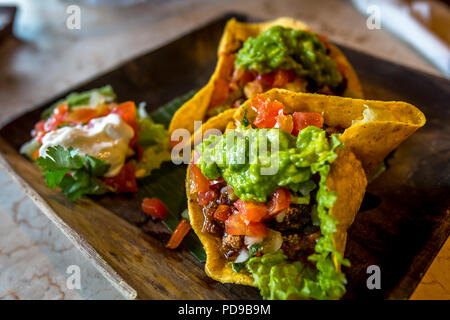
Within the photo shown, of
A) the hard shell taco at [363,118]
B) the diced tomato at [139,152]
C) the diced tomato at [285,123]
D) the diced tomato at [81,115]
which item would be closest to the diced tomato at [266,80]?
the hard shell taco at [363,118]

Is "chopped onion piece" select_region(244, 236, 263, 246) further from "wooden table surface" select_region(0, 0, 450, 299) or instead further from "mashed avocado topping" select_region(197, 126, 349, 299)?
"wooden table surface" select_region(0, 0, 450, 299)

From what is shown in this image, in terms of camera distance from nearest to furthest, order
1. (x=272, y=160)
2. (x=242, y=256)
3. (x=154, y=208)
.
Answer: (x=272, y=160)
(x=242, y=256)
(x=154, y=208)

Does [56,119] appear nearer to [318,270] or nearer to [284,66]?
[284,66]

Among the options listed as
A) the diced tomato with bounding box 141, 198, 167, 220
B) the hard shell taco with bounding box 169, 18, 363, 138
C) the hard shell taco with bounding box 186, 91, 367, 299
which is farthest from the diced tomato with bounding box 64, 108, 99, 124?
the hard shell taco with bounding box 186, 91, 367, 299

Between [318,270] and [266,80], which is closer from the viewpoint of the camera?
[318,270]

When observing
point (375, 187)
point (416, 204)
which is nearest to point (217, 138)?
point (375, 187)

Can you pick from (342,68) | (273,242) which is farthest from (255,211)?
(342,68)

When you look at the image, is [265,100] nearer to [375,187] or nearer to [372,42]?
[375,187]

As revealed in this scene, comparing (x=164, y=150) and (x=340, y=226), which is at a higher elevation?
(x=340, y=226)
